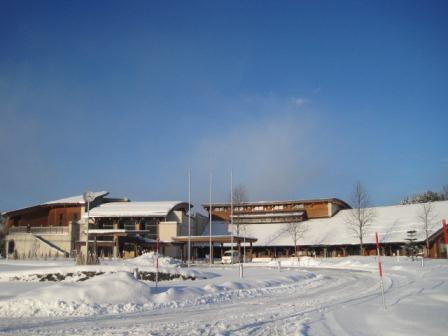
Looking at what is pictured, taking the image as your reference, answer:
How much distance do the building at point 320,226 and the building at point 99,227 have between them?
9.32m

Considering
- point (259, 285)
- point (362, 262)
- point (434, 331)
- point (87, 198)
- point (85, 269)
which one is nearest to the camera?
point (434, 331)

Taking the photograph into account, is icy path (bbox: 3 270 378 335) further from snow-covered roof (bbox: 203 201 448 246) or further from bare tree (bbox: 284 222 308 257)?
bare tree (bbox: 284 222 308 257)

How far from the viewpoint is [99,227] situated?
6462cm

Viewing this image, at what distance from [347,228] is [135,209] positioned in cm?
3012

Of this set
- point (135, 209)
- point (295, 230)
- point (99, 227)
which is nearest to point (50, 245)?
point (99, 227)

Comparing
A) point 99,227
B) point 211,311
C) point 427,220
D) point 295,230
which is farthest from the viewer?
point 295,230

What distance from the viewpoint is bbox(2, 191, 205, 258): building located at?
189 feet

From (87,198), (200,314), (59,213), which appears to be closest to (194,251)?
(59,213)

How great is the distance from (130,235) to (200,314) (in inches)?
1875

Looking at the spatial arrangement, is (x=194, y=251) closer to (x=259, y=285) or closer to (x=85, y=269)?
(x=85, y=269)

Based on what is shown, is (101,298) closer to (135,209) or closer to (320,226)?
(135,209)

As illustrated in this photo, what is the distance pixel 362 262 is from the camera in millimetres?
46969

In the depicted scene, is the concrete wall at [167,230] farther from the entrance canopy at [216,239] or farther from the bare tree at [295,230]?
the bare tree at [295,230]

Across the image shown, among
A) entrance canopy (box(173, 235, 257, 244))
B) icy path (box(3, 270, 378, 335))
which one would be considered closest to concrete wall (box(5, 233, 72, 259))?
entrance canopy (box(173, 235, 257, 244))
